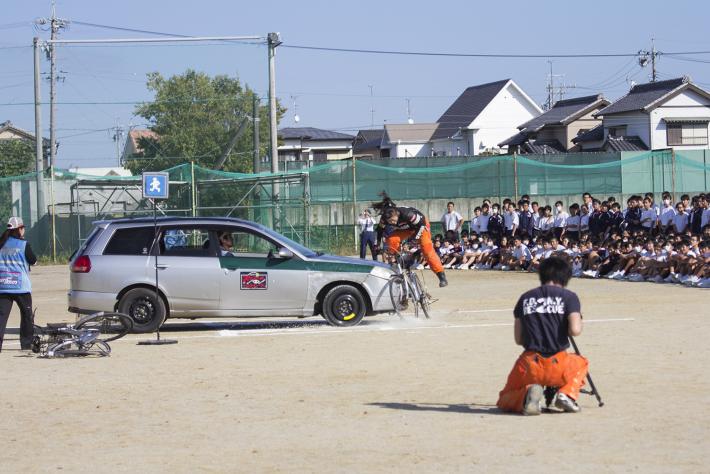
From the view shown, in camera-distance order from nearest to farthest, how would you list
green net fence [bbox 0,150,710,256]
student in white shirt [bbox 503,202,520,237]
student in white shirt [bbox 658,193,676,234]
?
student in white shirt [bbox 658,193,676,234] < student in white shirt [bbox 503,202,520,237] < green net fence [bbox 0,150,710,256]

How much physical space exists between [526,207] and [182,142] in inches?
1289

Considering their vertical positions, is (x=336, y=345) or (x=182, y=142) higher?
(x=182, y=142)

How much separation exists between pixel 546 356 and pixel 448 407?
1.03 metres

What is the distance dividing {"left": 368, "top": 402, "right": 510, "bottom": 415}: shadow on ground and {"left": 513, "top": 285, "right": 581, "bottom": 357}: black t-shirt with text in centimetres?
66

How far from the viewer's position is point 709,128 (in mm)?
60344

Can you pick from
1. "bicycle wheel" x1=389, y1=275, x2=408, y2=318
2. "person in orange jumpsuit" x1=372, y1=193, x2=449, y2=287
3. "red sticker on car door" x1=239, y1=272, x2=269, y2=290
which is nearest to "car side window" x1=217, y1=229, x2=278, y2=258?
"red sticker on car door" x1=239, y1=272, x2=269, y2=290

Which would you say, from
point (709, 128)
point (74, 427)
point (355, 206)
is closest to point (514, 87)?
point (709, 128)

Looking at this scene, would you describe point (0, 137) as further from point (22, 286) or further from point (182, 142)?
point (22, 286)

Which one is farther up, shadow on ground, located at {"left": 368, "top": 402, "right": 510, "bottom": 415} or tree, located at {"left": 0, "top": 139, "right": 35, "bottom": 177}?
tree, located at {"left": 0, "top": 139, "right": 35, "bottom": 177}

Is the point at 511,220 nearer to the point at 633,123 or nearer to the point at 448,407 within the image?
the point at 448,407

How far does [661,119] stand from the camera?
59.5 m

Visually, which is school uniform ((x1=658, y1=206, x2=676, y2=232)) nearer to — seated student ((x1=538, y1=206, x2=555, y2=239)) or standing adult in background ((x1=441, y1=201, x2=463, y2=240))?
seated student ((x1=538, y1=206, x2=555, y2=239))

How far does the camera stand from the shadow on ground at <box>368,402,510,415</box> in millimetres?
8938

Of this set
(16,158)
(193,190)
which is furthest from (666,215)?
(16,158)
